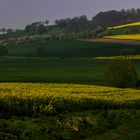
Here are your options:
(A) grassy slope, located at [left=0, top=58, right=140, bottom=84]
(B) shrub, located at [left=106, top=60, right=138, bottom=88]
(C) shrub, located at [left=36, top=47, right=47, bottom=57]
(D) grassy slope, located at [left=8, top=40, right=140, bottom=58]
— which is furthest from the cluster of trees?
(C) shrub, located at [left=36, top=47, right=47, bottom=57]

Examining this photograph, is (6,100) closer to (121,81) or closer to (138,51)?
(121,81)

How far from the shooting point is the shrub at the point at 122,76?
72688 mm

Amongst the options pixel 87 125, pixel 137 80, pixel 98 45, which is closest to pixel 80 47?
pixel 98 45

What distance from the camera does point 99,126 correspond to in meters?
26.6

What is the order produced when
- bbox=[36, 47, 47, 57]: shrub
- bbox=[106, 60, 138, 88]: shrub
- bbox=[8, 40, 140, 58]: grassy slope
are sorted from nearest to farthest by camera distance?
1. bbox=[106, 60, 138, 88]: shrub
2. bbox=[8, 40, 140, 58]: grassy slope
3. bbox=[36, 47, 47, 57]: shrub

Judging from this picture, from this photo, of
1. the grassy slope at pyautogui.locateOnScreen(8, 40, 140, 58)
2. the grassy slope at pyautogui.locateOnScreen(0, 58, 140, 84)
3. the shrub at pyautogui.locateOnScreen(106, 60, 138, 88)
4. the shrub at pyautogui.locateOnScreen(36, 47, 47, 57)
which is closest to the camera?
the shrub at pyautogui.locateOnScreen(106, 60, 138, 88)

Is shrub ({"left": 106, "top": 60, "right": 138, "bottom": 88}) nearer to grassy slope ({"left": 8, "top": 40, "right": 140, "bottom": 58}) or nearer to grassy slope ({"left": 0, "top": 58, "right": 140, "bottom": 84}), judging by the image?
grassy slope ({"left": 0, "top": 58, "right": 140, "bottom": 84})

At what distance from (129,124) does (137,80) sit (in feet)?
156

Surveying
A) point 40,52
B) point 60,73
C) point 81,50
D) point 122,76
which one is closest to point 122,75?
point 122,76

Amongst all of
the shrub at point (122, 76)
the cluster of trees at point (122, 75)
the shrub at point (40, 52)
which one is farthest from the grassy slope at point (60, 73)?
the shrub at point (40, 52)

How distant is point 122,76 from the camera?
72.6 metres

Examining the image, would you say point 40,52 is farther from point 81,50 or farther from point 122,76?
point 122,76

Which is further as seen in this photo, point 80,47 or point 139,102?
point 80,47

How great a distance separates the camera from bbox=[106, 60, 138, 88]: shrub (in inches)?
2862
